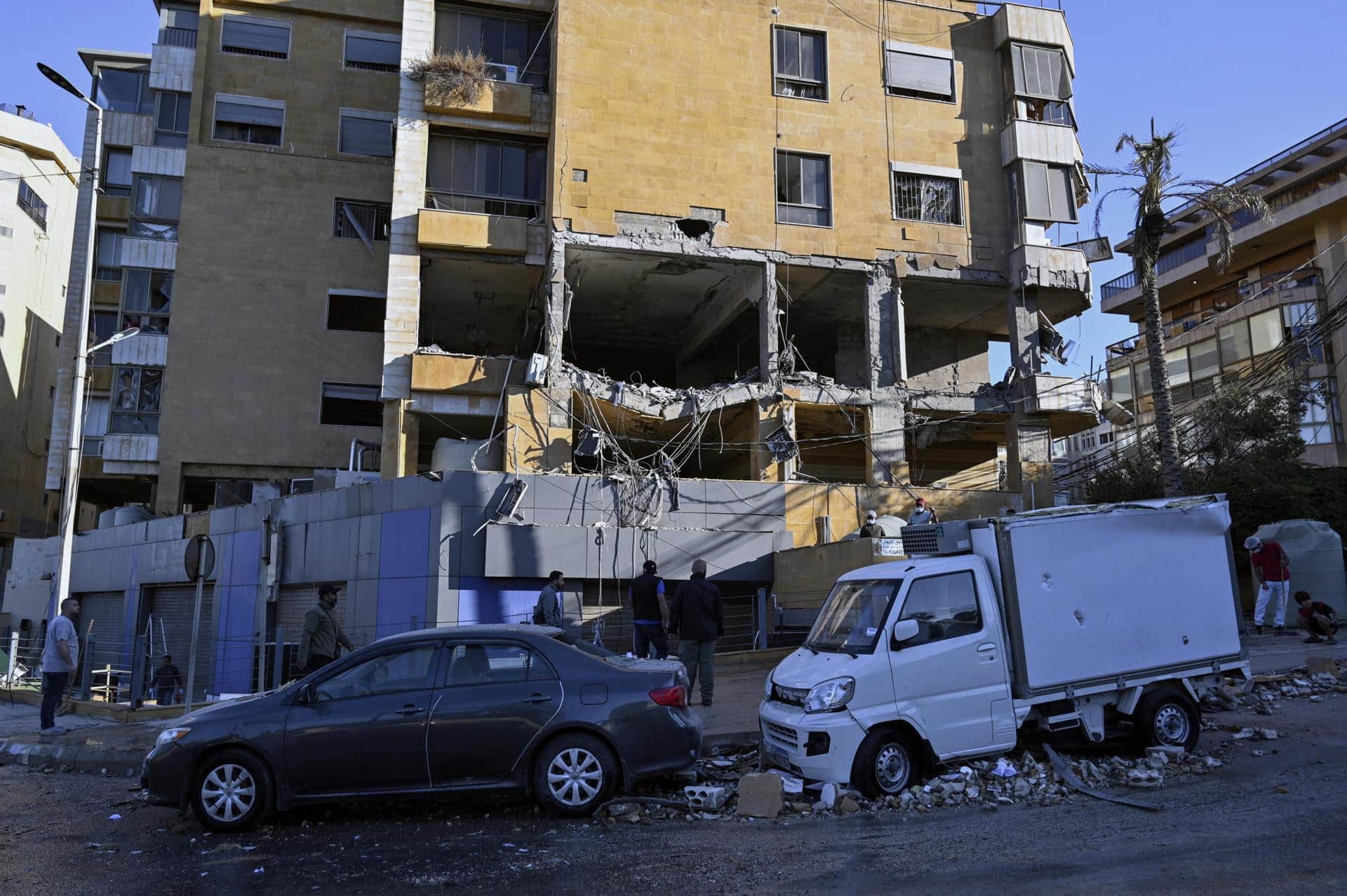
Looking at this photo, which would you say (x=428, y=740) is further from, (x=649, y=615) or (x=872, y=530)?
(x=872, y=530)

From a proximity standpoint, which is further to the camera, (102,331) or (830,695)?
(102,331)

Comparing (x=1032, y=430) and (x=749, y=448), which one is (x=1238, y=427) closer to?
(x=1032, y=430)

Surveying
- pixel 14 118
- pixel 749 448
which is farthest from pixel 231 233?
pixel 14 118

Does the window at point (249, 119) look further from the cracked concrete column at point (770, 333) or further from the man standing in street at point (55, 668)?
the man standing in street at point (55, 668)

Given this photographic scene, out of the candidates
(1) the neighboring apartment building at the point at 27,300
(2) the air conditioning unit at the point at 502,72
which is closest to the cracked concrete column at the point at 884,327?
(2) the air conditioning unit at the point at 502,72

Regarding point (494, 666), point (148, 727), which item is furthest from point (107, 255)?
point (494, 666)

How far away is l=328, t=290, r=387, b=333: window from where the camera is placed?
28.9 metres

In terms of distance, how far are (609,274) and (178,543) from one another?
13004mm

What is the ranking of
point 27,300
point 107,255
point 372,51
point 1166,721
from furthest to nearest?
point 27,300
point 372,51
point 107,255
point 1166,721

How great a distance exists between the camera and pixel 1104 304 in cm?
4888

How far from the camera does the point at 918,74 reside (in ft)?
83.6

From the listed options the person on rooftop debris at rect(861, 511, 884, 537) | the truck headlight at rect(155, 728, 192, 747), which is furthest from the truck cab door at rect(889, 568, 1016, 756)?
the person on rooftop debris at rect(861, 511, 884, 537)

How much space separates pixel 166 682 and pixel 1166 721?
56.9 ft

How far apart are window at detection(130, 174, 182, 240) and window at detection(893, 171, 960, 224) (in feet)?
71.0
